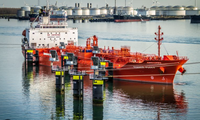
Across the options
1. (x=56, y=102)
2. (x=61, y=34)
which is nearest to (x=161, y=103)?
(x=56, y=102)

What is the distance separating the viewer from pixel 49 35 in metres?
52.8

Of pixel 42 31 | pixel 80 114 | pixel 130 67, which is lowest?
pixel 80 114

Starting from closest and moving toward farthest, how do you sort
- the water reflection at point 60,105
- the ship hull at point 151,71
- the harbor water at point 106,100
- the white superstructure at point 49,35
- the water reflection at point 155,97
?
the harbor water at point 106,100 → the water reflection at point 60,105 → the water reflection at point 155,97 → the ship hull at point 151,71 → the white superstructure at point 49,35

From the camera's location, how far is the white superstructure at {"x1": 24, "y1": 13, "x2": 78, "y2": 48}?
5259 centimetres

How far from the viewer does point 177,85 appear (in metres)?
36.6

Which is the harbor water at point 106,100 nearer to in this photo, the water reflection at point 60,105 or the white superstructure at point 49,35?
the water reflection at point 60,105

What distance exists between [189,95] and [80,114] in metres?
9.91

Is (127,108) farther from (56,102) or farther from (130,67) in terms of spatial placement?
(130,67)

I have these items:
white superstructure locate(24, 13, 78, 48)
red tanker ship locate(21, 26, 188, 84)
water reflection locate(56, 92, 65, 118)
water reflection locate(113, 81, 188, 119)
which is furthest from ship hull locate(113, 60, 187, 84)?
white superstructure locate(24, 13, 78, 48)

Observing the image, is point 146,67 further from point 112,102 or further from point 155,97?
point 112,102

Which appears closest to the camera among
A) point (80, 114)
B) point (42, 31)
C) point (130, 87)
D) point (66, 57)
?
point (80, 114)

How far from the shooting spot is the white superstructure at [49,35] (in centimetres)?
5259

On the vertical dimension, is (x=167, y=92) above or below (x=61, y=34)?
below

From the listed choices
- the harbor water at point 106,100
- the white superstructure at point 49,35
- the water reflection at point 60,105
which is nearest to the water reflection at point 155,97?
the harbor water at point 106,100
